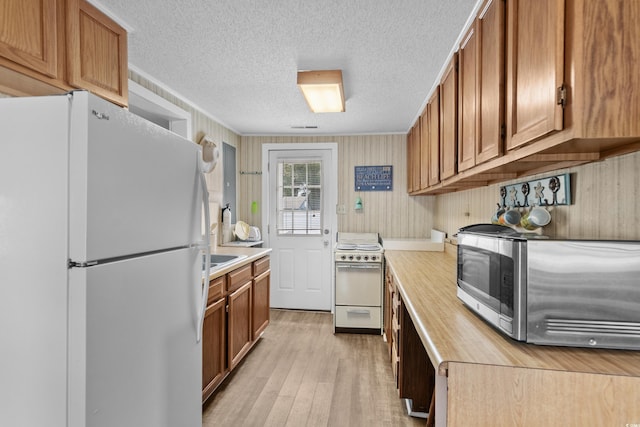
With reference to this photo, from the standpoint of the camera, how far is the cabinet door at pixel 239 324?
250 centimetres

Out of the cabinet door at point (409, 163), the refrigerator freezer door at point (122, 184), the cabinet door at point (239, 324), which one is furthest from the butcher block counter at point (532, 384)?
the cabinet door at point (409, 163)

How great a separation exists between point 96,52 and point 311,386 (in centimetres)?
246

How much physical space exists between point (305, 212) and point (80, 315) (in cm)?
344

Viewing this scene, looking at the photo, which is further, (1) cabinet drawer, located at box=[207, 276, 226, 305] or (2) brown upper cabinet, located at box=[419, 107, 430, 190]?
(2) brown upper cabinet, located at box=[419, 107, 430, 190]

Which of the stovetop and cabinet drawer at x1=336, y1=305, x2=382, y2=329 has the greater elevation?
the stovetop

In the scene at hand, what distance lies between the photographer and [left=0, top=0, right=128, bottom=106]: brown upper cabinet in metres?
1.27

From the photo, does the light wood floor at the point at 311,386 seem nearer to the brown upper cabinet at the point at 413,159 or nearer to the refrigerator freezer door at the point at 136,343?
the refrigerator freezer door at the point at 136,343

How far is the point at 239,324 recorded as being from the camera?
2688 mm

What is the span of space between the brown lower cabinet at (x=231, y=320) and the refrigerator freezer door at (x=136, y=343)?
1.73ft

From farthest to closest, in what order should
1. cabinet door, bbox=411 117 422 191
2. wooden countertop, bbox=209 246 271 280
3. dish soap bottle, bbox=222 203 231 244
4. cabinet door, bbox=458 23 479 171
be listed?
dish soap bottle, bbox=222 203 231 244 → cabinet door, bbox=411 117 422 191 → wooden countertop, bbox=209 246 271 280 → cabinet door, bbox=458 23 479 171

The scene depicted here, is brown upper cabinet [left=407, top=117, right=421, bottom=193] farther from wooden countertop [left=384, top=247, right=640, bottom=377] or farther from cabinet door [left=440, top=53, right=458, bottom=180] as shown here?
wooden countertop [left=384, top=247, right=640, bottom=377]

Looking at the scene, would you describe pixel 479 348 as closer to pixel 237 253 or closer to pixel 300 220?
pixel 237 253

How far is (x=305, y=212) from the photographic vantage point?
4.37 m

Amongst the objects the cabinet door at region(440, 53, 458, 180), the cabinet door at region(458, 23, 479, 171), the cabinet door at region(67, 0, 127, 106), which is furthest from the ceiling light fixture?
the cabinet door at region(67, 0, 127, 106)
